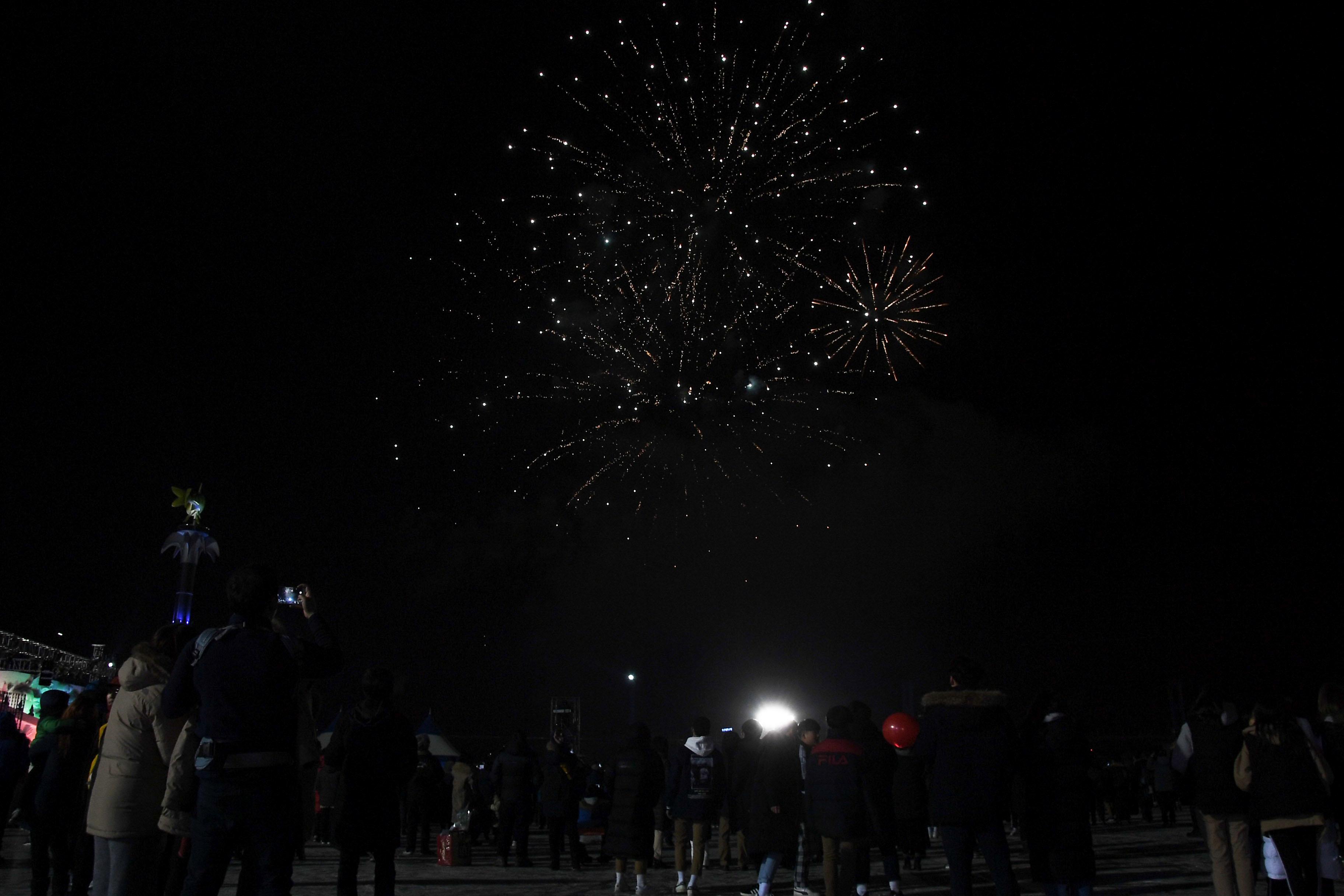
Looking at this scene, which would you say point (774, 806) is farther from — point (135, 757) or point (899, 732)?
point (135, 757)

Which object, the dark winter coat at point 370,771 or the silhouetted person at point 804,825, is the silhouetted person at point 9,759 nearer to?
the dark winter coat at point 370,771

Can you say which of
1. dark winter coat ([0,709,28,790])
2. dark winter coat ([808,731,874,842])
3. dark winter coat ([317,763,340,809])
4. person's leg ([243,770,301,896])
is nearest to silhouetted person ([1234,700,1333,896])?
dark winter coat ([808,731,874,842])

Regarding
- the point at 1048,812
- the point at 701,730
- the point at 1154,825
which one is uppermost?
the point at 701,730

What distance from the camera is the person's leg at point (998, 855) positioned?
225 inches

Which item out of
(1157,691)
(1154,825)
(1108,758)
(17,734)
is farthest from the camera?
(1157,691)

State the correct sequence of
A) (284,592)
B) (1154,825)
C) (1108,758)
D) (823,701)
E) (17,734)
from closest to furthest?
(284,592), (17,734), (1154,825), (1108,758), (823,701)

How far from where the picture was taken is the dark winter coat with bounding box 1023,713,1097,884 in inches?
251

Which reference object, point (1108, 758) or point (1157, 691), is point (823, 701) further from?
point (1108, 758)

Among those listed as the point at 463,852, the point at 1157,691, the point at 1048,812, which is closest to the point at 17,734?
the point at 463,852

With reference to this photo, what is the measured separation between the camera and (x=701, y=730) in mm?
9844

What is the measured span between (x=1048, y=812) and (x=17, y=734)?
805cm

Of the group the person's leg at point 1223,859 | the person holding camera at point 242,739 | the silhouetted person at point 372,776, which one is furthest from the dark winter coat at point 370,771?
the person's leg at point 1223,859

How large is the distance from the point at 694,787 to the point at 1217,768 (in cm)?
487

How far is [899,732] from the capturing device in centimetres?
1066
